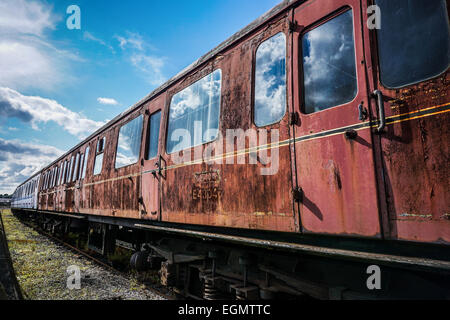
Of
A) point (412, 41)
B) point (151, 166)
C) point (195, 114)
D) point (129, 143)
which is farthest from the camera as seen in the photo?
point (129, 143)

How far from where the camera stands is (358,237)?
202 cm

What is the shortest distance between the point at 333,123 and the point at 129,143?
4619mm

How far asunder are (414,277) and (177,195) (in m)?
2.88

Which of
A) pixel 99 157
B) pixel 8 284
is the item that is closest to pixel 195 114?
pixel 8 284

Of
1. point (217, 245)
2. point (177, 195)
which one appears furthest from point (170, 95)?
point (217, 245)

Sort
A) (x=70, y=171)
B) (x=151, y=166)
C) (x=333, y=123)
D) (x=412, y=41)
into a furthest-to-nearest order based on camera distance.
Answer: (x=70, y=171), (x=151, y=166), (x=333, y=123), (x=412, y=41)

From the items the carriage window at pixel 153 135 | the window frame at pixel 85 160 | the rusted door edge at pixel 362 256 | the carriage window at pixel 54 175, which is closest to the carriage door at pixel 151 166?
the carriage window at pixel 153 135

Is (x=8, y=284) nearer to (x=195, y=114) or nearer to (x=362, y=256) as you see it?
(x=195, y=114)

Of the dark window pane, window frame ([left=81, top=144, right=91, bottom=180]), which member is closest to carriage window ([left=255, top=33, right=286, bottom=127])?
window frame ([left=81, top=144, right=91, bottom=180])

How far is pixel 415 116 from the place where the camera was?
182 centimetres

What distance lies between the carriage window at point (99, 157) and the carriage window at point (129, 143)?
3.87 feet

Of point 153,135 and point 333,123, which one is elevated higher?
point 153,135

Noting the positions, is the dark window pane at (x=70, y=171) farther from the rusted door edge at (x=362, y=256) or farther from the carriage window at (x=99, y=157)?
the rusted door edge at (x=362, y=256)

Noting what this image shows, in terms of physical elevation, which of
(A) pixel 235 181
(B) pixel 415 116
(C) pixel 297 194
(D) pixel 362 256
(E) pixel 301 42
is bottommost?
(D) pixel 362 256
